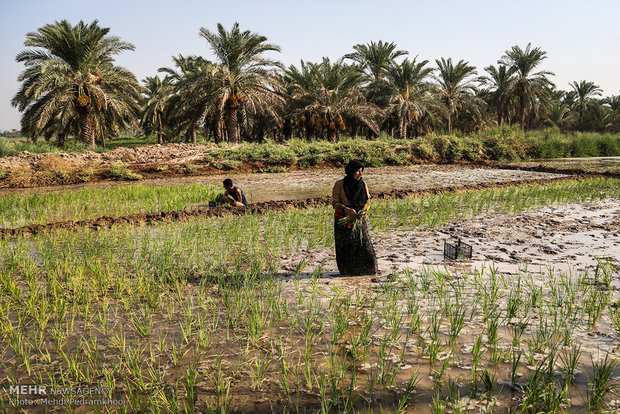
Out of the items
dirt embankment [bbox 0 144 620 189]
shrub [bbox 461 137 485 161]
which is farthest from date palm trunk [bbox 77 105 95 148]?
shrub [bbox 461 137 485 161]

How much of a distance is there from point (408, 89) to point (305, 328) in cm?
2680

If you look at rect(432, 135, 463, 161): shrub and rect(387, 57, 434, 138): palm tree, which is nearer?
rect(432, 135, 463, 161): shrub

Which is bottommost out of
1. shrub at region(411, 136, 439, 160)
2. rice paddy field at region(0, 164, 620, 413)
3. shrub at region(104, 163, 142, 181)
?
rice paddy field at region(0, 164, 620, 413)

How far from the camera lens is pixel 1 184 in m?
14.1

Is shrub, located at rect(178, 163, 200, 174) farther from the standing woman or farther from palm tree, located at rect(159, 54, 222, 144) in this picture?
the standing woman

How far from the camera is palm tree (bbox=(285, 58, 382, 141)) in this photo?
25.3m

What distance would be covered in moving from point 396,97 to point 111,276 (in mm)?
24743

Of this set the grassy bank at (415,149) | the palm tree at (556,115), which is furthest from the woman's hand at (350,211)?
the palm tree at (556,115)

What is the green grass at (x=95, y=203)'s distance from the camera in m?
8.10

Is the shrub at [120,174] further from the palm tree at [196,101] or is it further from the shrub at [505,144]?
the shrub at [505,144]

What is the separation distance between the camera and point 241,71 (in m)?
21.9

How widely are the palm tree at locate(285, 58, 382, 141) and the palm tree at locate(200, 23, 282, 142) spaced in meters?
3.43

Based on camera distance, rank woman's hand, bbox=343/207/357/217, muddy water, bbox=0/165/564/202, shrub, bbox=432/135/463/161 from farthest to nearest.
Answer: shrub, bbox=432/135/463/161, muddy water, bbox=0/165/564/202, woman's hand, bbox=343/207/357/217

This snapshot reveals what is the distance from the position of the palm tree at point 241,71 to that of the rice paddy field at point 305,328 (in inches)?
656
